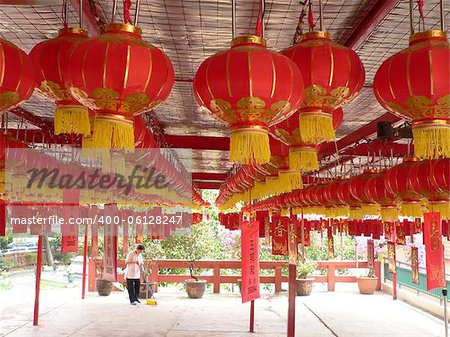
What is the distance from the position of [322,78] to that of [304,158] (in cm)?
59

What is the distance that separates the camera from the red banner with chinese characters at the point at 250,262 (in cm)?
571

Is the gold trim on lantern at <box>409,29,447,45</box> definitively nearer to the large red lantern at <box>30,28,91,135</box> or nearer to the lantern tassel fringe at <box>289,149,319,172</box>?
the lantern tassel fringe at <box>289,149,319,172</box>

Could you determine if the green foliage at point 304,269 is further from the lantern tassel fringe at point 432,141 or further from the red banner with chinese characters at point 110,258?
the lantern tassel fringe at point 432,141

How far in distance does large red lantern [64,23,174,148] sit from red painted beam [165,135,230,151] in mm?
4805

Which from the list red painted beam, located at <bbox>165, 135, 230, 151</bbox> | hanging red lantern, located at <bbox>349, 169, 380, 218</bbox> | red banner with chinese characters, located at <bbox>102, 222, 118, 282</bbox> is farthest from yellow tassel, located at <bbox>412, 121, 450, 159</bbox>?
red banner with chinese characters, located at <bbox>102, 222, 118, 282</bbox>

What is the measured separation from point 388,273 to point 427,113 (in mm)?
13912

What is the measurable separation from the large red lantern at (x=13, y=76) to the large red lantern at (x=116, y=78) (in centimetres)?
18

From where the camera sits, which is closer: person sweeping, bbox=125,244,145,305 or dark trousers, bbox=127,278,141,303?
person sweeping, bbox=125,244,145,305

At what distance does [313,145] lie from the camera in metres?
2.76

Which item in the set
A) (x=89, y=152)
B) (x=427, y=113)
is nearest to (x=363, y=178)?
(x=427, y=113)

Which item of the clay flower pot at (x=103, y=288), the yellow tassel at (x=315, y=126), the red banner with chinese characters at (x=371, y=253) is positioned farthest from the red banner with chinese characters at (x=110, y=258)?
the red banner with chinese characters at (x=371, y=253)

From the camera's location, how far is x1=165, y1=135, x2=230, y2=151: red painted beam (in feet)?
22.9

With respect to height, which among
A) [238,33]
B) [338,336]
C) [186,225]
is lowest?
[338,336]

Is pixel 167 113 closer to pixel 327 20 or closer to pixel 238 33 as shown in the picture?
pixel 238 33
